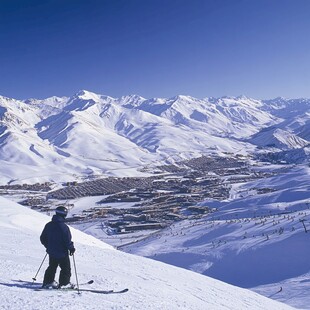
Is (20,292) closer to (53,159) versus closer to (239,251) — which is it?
(239,251)

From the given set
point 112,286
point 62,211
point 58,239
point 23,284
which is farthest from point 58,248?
point 112,286

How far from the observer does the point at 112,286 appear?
768cm

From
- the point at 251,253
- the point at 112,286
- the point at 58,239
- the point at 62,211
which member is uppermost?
the point at 62,211

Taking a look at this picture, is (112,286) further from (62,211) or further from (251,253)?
(251,253)

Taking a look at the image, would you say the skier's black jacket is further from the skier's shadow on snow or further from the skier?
the skier's shadow on snow

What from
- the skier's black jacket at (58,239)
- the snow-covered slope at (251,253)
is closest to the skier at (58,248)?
the skier's black jacket at (58,239)

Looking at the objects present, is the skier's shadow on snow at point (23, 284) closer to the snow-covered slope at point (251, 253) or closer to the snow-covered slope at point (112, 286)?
the snow-covered slope at point (112, 286)

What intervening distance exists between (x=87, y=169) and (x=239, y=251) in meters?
105

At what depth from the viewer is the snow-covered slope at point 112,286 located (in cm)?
619

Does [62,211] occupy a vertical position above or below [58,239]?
above

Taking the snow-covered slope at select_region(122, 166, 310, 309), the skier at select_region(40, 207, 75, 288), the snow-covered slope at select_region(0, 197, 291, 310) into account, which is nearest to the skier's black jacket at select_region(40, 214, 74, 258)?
the skier at select_region(40, 207, 75, 288)

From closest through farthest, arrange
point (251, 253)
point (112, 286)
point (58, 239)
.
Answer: point (58, 239) → point (112, 286) → point (251, 253)

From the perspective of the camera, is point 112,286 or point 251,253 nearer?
point 112,286

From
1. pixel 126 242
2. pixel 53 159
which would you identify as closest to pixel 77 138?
pixel 53 159
